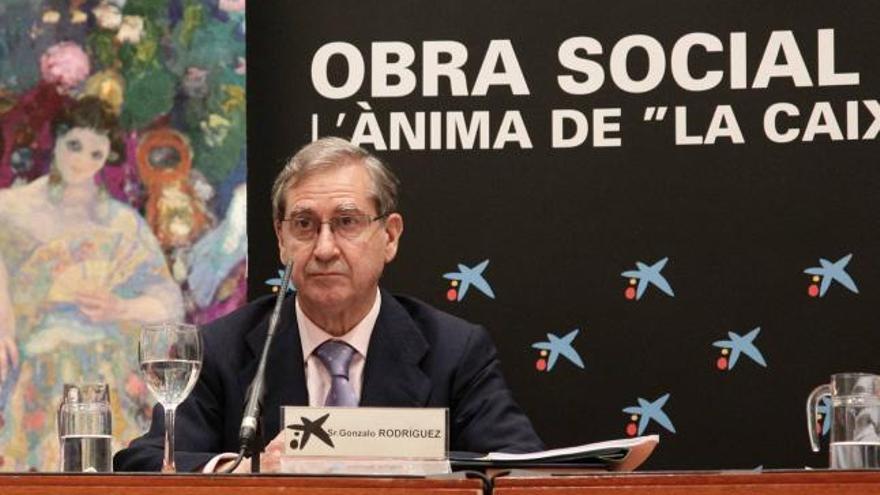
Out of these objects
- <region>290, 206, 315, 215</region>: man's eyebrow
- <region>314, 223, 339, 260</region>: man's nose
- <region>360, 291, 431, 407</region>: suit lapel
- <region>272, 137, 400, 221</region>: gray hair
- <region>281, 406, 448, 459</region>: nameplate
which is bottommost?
<region>281, 406, 448, 459</region>: nameplate

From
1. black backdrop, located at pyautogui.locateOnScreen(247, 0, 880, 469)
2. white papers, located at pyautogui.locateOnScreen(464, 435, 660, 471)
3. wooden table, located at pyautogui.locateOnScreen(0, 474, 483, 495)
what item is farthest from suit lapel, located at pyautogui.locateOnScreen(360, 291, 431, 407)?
wooden table, located at pyautogui.locateOnScreen(0, 474, 483, 495)

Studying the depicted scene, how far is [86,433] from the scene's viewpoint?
9.72ft

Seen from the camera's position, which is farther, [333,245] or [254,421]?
[333,245]

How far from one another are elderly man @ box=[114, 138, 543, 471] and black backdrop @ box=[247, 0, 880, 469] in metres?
0.47

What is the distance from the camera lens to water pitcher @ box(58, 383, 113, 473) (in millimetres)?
2938

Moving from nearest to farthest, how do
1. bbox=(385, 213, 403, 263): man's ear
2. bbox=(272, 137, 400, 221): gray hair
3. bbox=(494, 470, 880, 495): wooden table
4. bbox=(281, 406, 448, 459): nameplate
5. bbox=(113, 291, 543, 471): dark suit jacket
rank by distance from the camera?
bbox=(494, 470, 880, 495): wooden table, bbox=(281, 406, 448, 459): nameplate, bbox=(113, 291, 543, 471): dark suit jacket, bbox=(272, 137, 400, 221): gray hair, bbox=(385, 213, 403, 263): man's ear

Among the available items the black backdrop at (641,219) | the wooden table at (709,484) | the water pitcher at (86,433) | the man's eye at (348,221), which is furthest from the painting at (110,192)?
the wooden table at (709,484)

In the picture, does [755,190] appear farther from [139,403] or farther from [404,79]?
[139,403]

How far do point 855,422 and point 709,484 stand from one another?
688 millimetres

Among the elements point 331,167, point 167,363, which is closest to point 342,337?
point 331,167

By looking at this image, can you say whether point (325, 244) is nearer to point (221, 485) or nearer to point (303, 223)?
point (303, 223)

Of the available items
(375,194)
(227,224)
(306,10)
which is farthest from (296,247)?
(306,10)

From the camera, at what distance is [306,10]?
4.44 metres

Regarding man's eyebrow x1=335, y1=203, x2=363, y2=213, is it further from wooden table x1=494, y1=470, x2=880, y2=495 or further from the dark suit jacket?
wooden table x1=494, y1=470, x2=880, y2=495
